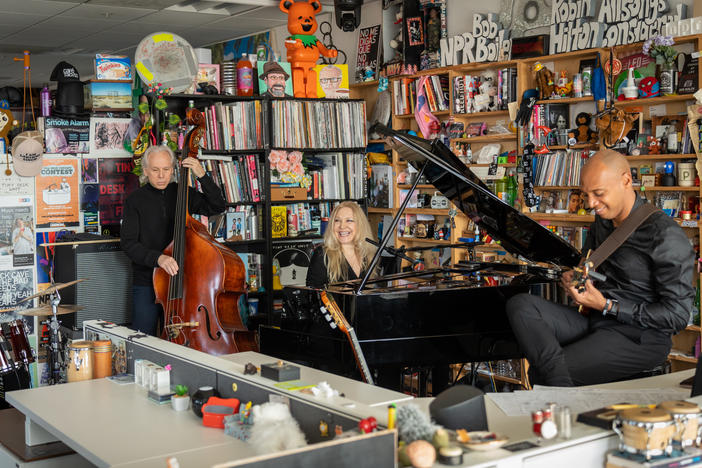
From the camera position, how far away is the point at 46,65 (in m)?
11.2

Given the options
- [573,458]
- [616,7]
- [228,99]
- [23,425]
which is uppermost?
[616,7]

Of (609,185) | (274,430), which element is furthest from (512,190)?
(274,430)

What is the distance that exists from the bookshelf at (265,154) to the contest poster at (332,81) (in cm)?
7

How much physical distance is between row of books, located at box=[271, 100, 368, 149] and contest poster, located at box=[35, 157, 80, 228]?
1.45 meters

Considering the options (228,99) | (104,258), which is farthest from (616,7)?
(104,258)

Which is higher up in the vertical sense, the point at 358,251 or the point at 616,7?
the point at 616,7

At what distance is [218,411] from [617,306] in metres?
1.80

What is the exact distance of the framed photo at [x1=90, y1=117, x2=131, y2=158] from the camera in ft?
17.8

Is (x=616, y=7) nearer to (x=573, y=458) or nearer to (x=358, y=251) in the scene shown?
(x=358, y=251)

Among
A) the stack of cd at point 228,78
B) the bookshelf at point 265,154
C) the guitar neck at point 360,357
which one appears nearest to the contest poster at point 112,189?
the bookshelf at point 265,154

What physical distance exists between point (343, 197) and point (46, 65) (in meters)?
6.75

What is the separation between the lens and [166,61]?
17.8ft

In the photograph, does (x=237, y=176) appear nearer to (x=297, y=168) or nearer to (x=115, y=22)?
(x=297, y=168)

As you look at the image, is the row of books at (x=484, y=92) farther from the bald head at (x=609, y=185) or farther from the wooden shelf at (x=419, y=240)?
the bald head at (x=609, y=185)
